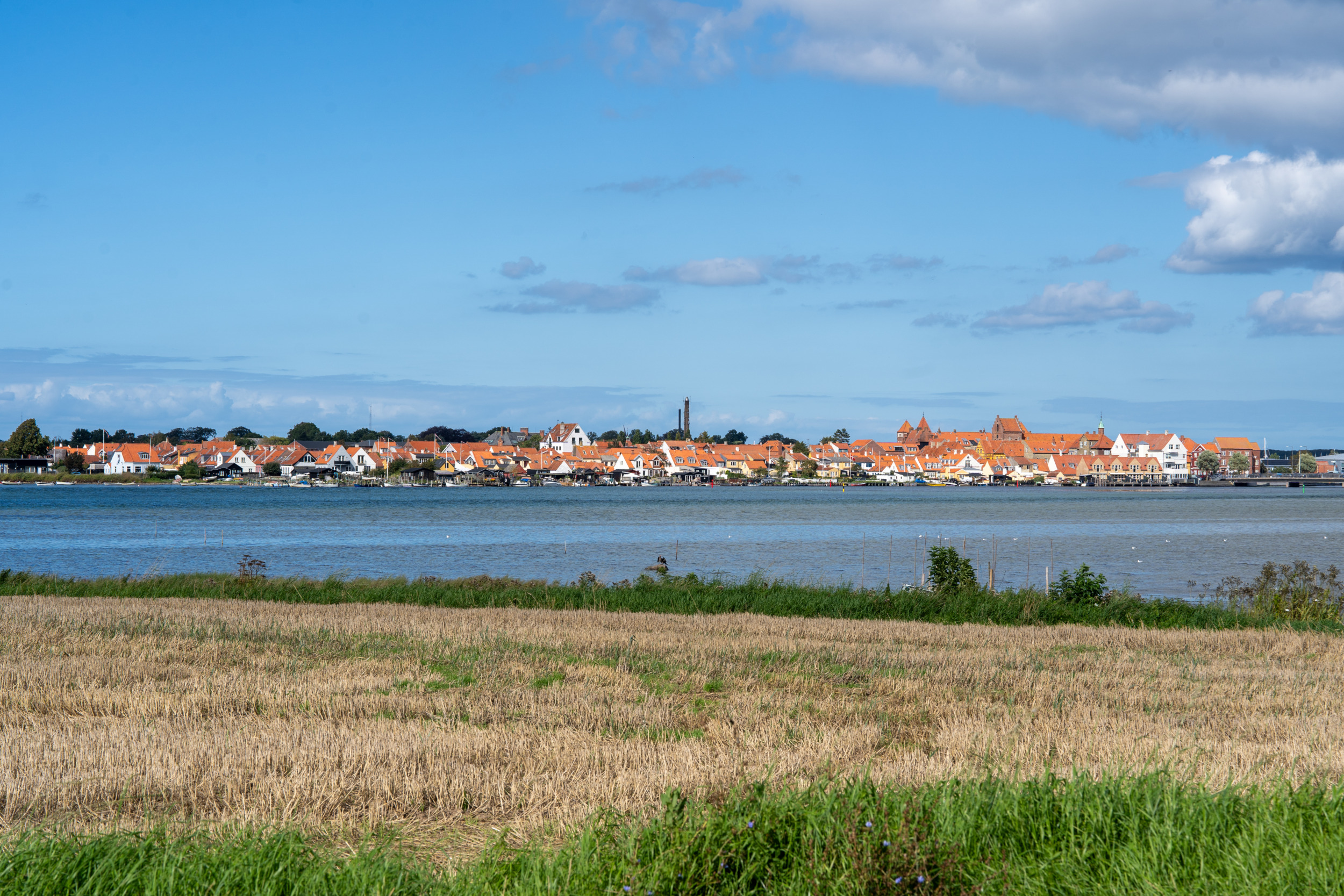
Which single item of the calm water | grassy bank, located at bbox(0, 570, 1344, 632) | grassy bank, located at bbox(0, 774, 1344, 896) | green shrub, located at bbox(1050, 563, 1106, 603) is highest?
grassy bank, located at bbox(0, 774, 1344, 896)

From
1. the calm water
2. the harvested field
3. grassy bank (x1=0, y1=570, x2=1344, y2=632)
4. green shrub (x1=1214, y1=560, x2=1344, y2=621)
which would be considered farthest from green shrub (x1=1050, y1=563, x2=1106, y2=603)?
the calm water

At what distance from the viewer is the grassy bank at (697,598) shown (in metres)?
23.0

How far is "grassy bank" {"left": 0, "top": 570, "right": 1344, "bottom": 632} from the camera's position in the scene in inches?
906

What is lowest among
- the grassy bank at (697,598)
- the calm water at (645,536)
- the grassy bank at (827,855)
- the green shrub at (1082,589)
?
the calm water at (645,536)

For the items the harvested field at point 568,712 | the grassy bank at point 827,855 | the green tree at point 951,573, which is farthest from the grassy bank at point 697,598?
the grassy bank at point 827,855

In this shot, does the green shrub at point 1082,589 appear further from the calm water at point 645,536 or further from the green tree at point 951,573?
the calm water at point 645,536

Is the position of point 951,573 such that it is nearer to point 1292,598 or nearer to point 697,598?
point 697,598

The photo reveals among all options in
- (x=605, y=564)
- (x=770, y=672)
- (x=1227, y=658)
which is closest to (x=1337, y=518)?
(x=605, y=564)

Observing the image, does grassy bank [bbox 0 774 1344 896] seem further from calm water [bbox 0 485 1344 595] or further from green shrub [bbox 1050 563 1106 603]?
calm water [bbox 0 485 1344 595]

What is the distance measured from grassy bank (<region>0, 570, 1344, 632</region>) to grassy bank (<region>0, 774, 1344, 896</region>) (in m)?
17.1

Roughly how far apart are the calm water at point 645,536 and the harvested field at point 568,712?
1786 centimetres

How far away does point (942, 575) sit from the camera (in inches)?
1029

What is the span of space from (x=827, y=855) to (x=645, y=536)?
6226 cm

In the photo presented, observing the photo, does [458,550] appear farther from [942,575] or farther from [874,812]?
[874,812]
